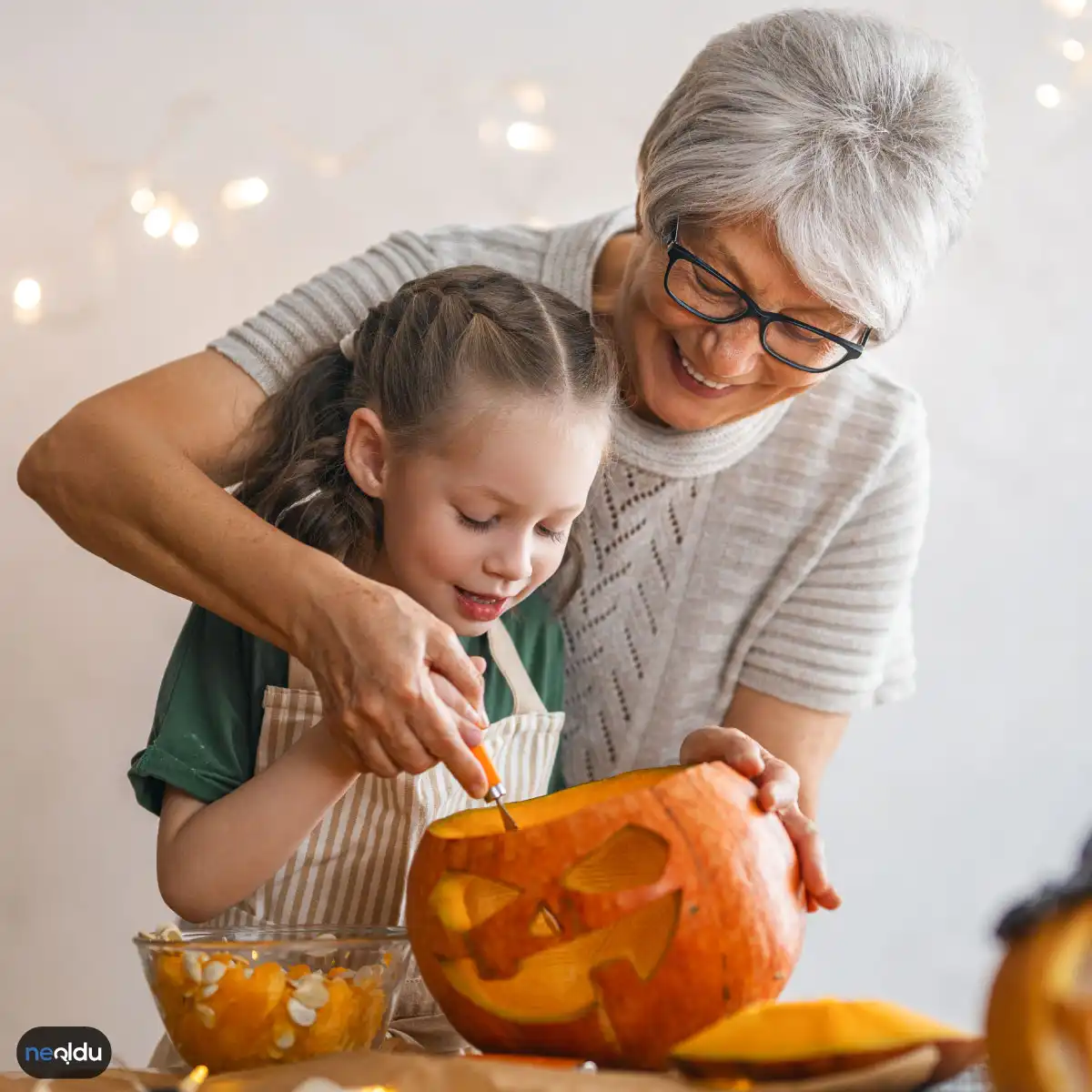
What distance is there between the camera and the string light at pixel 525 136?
1.55m

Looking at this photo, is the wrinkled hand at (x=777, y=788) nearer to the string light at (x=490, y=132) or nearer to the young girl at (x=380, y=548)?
the young girl at (x=380, y=548)

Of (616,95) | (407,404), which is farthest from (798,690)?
(616,95)

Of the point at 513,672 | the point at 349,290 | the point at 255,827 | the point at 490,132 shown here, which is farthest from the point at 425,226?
the point at 255,827

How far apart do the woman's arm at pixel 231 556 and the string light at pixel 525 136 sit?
25.1 inches

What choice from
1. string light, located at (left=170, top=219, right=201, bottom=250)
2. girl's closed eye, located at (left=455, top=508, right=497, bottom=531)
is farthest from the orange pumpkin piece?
string light, located at (left=170, top=219, right=201, bottom=250)

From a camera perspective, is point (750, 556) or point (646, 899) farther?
point (750, 556)

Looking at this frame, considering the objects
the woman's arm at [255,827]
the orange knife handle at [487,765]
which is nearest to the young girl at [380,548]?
the woman's arm at [255,827]

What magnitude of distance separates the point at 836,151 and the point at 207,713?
64 centimetres

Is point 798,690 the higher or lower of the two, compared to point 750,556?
lower

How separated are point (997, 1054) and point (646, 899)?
0.70 ft

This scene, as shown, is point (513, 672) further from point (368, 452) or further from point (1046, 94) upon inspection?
point (1046, 94)

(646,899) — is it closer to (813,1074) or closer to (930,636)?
(813,1074)

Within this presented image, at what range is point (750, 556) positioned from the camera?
116 centimetres

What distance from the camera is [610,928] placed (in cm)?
61
